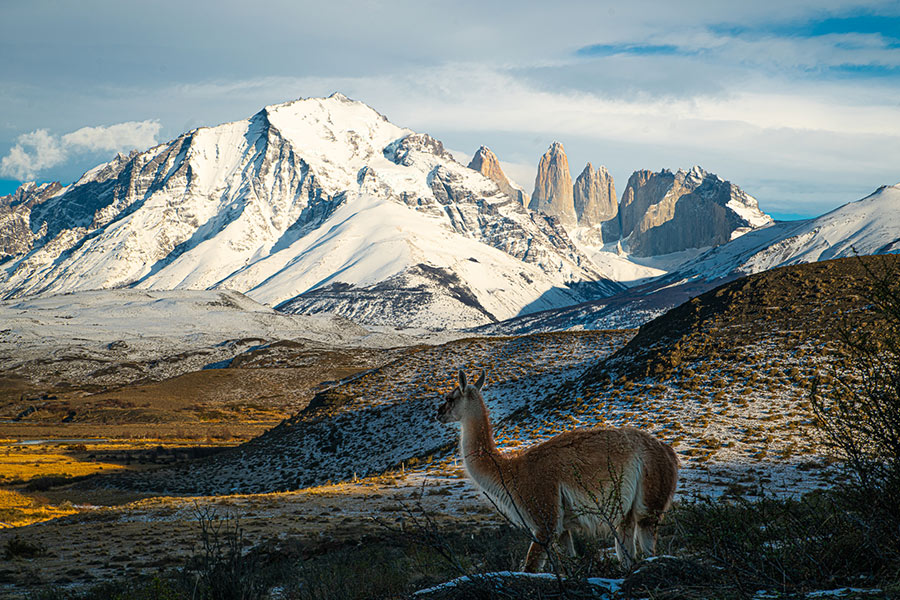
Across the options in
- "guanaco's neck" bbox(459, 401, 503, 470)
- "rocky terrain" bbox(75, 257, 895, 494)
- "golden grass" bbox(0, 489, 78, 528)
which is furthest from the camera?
"golden grass" bbox(0, 489, 78, 528)

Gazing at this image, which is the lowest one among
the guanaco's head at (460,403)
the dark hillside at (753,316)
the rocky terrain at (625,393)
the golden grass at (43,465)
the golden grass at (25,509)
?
the golden grass at (43,465)

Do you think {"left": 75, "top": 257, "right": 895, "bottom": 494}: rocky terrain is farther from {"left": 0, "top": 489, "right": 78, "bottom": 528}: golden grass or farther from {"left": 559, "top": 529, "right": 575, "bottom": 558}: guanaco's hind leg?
{"left": 559, "top": 529, "right": 575, "bottom": 558}: guanaco's hind leg

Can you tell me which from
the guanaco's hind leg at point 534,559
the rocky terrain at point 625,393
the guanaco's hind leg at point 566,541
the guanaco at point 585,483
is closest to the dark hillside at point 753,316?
the rocky terrain at point 625,393

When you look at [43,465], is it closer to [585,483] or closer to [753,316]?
[753,316]

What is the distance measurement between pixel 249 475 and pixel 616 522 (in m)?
35.5

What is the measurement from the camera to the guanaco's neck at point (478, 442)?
7.89 m

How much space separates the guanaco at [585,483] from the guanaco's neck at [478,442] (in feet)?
0.11

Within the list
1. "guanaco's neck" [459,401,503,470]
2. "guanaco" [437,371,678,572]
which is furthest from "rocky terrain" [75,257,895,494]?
"guanaco's neck" [459,401,503,470]

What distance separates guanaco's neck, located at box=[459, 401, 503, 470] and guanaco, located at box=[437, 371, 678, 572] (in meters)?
0.03

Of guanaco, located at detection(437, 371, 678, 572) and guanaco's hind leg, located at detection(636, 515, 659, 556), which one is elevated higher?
guanaco, located at detection(437, 371, 678, 572)

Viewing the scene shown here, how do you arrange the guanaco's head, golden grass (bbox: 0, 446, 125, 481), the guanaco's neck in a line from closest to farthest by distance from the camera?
1. the guanaco's neck
2. the guanaco's head
3. golden grass (bbox: 0, 446, 125, 481)

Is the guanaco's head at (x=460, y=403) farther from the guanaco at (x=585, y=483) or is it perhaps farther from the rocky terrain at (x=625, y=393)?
the rocky terrain at (x=625, y=393)

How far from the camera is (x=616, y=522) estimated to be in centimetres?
731

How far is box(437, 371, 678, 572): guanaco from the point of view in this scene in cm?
731
